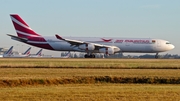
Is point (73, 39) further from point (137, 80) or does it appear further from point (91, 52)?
point (137, 80)

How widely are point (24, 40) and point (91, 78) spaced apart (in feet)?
147

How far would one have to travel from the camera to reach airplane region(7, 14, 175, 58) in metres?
66.3

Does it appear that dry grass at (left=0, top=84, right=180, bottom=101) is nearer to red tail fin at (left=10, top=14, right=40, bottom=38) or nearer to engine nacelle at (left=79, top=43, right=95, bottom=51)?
engine nacelle at (left=79, top=43, right=95, bottom=51)

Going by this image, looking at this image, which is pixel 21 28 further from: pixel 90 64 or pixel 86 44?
pixel 90 64

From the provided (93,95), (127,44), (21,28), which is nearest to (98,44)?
(127,44)

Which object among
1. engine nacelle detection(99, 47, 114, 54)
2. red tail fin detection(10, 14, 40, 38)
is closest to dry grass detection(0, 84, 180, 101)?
engine nacelle detection(99, 47, 114, 54)

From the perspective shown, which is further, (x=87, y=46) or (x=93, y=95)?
(x=87, y=46)

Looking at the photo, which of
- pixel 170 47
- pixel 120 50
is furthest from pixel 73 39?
pixel 170 47

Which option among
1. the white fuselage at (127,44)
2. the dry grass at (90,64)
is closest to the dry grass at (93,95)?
the dry grass at (90,64)

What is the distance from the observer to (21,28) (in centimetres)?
6975

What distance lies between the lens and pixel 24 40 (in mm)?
67750

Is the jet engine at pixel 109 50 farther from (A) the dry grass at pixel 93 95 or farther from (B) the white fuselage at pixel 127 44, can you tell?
(A) the dry grass at pixel 93 95

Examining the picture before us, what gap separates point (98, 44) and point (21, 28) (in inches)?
551

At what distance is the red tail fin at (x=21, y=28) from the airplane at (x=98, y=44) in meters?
0.88
